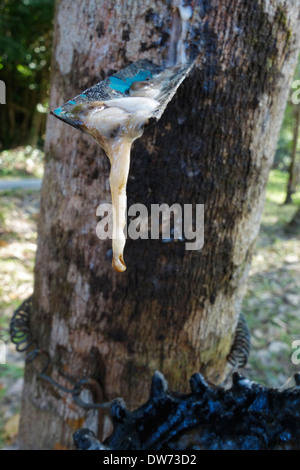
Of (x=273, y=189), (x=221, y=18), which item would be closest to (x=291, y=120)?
(x=273, y=189)

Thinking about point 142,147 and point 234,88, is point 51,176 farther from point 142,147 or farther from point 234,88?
point 234,88

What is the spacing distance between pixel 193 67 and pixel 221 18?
13 centimetres

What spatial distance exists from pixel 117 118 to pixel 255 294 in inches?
133

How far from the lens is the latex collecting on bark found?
30.0 inches

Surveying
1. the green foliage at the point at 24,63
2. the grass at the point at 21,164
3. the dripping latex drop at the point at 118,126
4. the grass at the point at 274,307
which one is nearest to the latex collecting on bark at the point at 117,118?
the dripping latex drop at the point at 118,126

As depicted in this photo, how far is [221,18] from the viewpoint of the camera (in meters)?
0.95

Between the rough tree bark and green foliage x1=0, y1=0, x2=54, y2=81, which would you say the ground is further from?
green foliage x1=0, y1=0, x2=54, y2=81

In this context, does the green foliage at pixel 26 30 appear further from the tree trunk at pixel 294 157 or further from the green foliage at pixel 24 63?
the tree trunk at pixel 294 157

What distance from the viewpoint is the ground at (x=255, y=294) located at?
2.74 metres

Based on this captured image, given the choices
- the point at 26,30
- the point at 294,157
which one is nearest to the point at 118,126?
the point at 294,157

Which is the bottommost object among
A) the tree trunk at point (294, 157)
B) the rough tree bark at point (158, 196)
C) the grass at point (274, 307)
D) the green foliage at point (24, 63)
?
the grass at point (274, 307)

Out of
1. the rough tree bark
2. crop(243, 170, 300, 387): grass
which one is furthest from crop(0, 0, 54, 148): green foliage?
the rough tree bark

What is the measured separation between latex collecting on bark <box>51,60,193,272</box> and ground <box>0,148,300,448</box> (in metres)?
2.12

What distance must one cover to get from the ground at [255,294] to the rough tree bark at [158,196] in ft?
4.84
